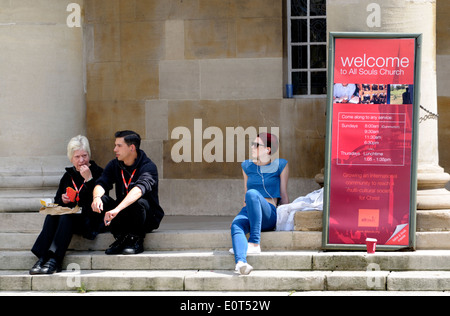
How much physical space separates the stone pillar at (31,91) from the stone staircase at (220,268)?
1326 millimetres

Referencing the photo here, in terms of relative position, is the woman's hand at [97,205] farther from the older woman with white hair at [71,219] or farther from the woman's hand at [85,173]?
the woman's hand at [85,173]

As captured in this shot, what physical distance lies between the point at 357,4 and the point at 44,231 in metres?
3.98

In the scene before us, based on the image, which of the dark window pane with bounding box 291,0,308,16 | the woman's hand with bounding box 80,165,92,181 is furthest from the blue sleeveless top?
the dark window pane with bounding box 291,0,308,16

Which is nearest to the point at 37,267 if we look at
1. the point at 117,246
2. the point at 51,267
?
the point at 51,267

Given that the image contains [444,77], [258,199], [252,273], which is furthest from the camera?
[444,77]

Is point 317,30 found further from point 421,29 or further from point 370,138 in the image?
point 370,138

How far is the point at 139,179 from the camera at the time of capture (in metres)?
8.12

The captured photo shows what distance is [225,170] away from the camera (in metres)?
10.7

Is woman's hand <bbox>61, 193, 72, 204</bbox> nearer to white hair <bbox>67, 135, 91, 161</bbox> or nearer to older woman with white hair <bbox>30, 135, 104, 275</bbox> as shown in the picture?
older woman with white hair <bbox>30, 135, 104, 275</bbox>

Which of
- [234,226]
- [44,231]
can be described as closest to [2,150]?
[44,231]

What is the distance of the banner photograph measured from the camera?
7891 mm

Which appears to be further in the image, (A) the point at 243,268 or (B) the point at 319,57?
(B) the point at 319,57

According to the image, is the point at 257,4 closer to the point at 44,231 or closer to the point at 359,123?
Result: the point at 359,123

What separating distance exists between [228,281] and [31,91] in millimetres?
3726
